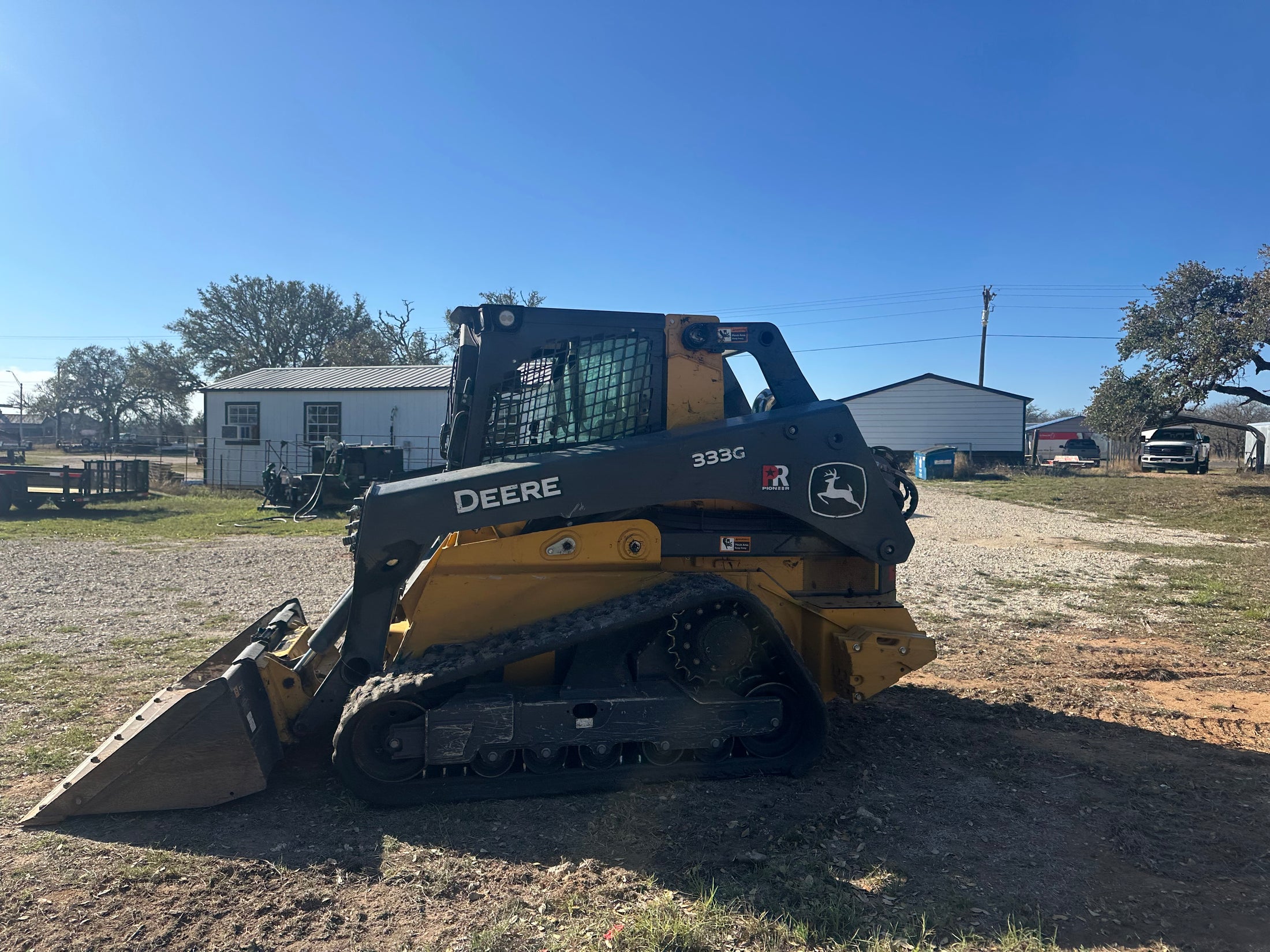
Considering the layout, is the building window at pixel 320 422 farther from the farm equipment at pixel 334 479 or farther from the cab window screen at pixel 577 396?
the cab window screen at pixel 577 396

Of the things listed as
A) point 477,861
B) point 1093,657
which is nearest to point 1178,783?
point 1093,657

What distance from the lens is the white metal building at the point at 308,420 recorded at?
25.7 m

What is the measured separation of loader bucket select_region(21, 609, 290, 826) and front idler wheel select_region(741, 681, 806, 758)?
2.69 metres

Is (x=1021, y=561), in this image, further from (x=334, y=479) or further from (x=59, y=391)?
(x=59, y=391)

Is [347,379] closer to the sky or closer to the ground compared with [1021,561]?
closer to the sky

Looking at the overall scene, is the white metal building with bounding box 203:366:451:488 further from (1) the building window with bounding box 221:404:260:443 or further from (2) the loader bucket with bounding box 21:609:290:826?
(2) the loader bucket with bounding box 21:609:290:826

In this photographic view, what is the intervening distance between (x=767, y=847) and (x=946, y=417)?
41.4 meters

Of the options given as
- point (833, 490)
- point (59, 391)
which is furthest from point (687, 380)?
point (59, 391)

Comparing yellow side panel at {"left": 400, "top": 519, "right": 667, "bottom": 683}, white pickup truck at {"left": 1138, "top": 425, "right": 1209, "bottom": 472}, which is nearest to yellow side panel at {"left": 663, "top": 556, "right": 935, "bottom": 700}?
yellow side panel at {"left": 400, "top": 519, "right": 667, "bottom": 683}

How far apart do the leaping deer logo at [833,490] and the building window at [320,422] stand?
24.3 m

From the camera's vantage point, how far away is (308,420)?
26.6m

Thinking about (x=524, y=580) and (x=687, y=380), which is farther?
(x=687, y=380)

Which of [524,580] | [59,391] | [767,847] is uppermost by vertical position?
[59,391]

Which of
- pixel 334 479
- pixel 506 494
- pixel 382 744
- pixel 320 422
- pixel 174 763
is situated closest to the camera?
pixel 174 763
